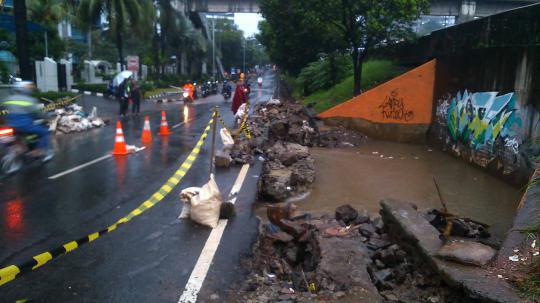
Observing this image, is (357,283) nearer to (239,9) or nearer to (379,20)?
(379,20)

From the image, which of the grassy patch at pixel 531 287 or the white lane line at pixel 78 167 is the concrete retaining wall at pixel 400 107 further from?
the grassy patch at pixel 531 287

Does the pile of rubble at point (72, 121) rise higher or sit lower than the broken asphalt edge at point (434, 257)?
lower

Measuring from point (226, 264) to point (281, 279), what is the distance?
69cm

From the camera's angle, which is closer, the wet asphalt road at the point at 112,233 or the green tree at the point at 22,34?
the wet asphalt road at the point at 112,233

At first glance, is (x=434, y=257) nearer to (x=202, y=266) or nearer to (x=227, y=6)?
(x=202, y=266)

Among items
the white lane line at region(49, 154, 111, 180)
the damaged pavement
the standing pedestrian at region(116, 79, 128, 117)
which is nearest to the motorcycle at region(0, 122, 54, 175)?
the white lane line at region(49, 154, 111, 180)

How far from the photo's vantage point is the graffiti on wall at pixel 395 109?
1667 centimetres

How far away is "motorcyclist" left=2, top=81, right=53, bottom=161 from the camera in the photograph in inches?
377

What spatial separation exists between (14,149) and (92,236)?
175 inches

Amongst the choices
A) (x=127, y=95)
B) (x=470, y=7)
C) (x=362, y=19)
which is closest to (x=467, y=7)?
(x=470, y=7)

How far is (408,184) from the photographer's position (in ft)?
35.1

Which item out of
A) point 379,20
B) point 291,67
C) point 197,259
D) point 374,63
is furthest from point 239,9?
point 197,259

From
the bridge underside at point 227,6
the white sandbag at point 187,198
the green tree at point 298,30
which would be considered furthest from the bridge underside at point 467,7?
the white sandbag at point 187,198

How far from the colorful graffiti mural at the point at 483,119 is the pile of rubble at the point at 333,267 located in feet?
18.3
